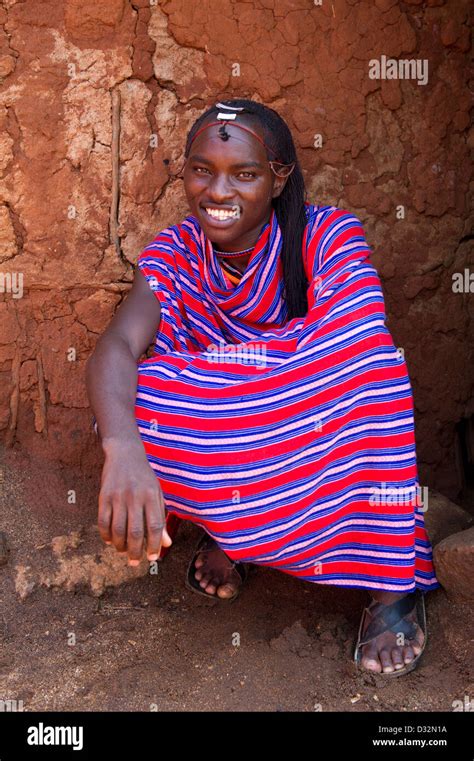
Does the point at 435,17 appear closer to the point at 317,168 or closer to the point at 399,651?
the point at 317,168

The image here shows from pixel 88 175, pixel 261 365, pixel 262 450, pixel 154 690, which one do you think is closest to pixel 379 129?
pixel 88 175

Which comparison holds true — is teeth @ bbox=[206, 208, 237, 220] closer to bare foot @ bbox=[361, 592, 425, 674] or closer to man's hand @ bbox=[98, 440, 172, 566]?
man's hand @ bbox=[98, 440, 172, 566]

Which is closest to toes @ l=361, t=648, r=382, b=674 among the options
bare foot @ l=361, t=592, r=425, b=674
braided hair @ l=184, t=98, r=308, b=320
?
bare foot @ l=361, t=592, r=425, b=674

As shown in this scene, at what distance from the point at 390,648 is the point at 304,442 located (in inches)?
24.9

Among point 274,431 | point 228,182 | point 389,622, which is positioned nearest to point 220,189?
point 228,182

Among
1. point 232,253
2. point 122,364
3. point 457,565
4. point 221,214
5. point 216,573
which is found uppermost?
point 221,214

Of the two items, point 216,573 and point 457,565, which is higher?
point 457,565

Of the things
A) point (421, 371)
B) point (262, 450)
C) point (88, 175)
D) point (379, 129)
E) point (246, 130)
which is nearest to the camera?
point (262, 450)

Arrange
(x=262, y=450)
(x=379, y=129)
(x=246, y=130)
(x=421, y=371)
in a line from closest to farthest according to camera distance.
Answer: (x=262, y=450) → (x=246, y=130) → (x=379, y=129) → (x=421, y=371)

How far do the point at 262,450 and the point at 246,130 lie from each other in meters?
0.94

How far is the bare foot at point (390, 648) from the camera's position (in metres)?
2.43

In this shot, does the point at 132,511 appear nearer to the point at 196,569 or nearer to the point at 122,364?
the point at 122,364

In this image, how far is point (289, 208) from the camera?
2789mm

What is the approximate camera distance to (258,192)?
2.61m
